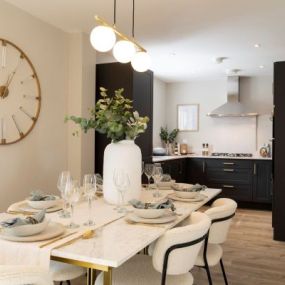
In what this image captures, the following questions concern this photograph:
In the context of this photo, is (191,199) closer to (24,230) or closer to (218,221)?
(218,221)

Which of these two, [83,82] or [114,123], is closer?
[114,123]

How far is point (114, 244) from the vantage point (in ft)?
4.55

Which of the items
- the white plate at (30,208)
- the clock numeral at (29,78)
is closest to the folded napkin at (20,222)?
the white plate at (30,208)

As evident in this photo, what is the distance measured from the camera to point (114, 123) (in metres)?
2.15

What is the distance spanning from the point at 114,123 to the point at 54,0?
5.46ft

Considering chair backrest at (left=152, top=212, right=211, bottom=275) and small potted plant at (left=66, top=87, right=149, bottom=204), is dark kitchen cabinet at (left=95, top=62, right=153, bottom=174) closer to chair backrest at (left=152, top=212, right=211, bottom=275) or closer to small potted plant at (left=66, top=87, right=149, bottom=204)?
small potted plant at (left=66, top=87, right=149, bottom=204)

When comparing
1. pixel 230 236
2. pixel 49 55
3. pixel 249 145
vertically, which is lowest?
pixel 230 236

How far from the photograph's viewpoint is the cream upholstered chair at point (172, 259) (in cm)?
152

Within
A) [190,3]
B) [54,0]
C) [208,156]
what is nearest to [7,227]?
[54,0]

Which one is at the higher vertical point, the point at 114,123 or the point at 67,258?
the point at 114,123

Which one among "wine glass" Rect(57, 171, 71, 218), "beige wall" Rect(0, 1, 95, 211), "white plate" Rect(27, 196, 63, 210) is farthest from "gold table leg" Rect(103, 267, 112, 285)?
"beige wall" Rect(0, 1, 95, 211)

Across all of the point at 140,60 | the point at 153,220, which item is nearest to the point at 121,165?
the point at 153,220

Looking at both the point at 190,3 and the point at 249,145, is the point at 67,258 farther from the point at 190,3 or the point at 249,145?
the point at 249,145

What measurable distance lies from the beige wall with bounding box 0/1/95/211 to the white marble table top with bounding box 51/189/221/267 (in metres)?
1.93
